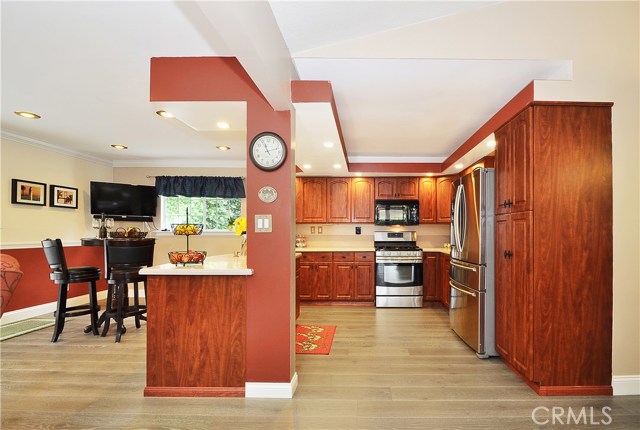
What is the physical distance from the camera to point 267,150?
266 cm

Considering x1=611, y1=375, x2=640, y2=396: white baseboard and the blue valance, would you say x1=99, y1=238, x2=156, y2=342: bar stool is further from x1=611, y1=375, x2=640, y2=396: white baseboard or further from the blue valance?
x1=611, y1=375, x2=640, y2=396: white baseboard

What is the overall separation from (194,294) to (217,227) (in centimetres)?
392

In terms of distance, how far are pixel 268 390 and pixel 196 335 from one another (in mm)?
662

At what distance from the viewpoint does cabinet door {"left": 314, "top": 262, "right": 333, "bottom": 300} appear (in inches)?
231

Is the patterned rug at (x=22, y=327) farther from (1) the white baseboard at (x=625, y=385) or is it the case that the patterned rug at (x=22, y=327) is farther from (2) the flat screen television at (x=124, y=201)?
(1) the white baseboard at (x=625, y=385)

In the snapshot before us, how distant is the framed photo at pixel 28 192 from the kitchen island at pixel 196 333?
10.9 feet

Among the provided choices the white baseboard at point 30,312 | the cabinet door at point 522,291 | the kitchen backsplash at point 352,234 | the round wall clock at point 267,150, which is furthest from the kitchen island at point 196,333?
the kitchen backsplash at point 352,234

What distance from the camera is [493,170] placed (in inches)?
134

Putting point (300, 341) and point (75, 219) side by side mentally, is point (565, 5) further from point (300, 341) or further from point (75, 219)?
point (75, 219)

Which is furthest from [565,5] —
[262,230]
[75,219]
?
[75,219]

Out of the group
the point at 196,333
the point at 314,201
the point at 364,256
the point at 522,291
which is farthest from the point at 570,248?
the point at 314,201

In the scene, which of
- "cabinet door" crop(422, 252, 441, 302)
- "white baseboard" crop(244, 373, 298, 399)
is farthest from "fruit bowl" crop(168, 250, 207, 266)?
"cabinet door" crop(422, 252, 441, 302)

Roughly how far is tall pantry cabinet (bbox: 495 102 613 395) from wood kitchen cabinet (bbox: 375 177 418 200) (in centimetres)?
352

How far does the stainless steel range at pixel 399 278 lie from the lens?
224 inches
